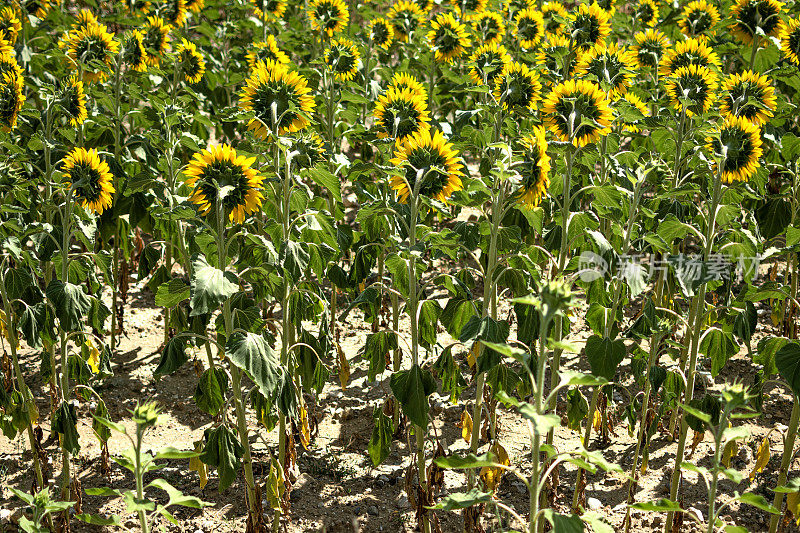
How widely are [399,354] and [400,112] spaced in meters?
1.41

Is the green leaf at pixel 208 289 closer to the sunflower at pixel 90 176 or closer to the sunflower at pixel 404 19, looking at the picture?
the sunflower at pixel 90 176

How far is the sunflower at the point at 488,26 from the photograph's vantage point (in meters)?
6.78

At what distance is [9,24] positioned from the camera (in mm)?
5730

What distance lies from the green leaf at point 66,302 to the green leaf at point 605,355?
2259 millimetres

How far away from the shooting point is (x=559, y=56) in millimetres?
4789

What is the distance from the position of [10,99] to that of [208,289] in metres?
2.06

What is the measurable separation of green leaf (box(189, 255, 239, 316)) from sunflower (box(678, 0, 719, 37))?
5098 mm

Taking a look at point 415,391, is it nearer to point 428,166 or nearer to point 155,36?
point 428,166

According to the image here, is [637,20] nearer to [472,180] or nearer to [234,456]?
[472,180]

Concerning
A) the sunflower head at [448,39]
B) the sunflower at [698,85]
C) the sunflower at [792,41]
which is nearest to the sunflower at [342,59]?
the sunflower head at [448,39]

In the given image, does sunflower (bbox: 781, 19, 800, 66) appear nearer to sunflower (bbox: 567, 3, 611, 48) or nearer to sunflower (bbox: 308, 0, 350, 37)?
sunflower (bbox: 567, 3, 611, 48)

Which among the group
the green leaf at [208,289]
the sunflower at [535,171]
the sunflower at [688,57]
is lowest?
the green leaf at [208,289]

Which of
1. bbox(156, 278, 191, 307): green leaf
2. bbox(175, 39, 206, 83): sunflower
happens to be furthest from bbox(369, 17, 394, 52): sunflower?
bbox(156, 278, 191, 307): green leaf

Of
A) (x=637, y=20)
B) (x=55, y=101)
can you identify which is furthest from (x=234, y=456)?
(x=637, y=20)
